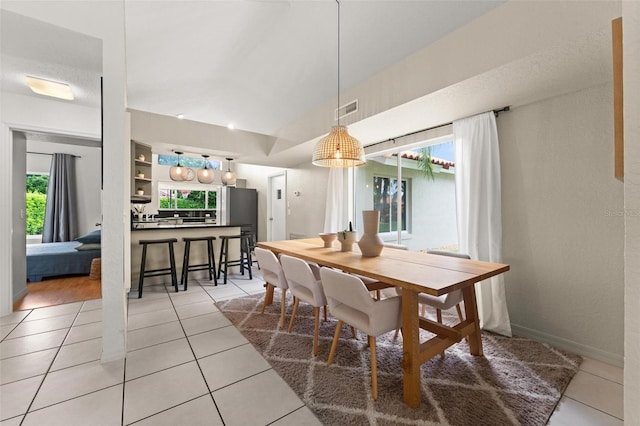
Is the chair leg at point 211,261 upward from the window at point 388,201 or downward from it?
downward

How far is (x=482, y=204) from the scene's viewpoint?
8.70ft

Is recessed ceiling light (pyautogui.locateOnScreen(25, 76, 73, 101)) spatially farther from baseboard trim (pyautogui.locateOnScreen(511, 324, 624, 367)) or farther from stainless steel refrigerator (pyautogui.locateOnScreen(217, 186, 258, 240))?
baseboard trim (pyautogui.locateOnScreen(511, 324, 624, 367))

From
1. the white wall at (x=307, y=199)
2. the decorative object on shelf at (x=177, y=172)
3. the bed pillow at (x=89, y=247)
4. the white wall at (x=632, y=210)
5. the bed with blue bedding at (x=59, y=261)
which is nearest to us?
the white wall at (x=632, y=210)

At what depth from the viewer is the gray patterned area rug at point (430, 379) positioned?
1.47 m

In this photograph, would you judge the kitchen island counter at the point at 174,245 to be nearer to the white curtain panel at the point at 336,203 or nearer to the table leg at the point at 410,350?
the white curtain panel at the point at 336,203

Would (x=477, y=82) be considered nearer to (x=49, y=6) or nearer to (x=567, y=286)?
(x=567, y=286)

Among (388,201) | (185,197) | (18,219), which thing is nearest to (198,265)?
(18,219)

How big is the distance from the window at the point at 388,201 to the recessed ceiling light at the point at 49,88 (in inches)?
168

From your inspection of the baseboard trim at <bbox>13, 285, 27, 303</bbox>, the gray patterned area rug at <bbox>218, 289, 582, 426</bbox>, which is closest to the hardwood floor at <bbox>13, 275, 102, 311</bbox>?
the baseboard trim at <bbox>13, 285, 27, 303</bbox>

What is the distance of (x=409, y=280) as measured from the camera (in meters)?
1.59

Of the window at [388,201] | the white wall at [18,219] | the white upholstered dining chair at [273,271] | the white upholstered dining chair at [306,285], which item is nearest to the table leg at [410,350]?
the white upholstered dining chair at [306,285]

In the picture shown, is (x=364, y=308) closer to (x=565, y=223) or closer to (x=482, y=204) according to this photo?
(x=482, y=204)

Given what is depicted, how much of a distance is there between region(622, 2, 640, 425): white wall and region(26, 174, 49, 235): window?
9340mm

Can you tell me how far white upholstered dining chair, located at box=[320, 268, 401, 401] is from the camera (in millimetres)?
1620
